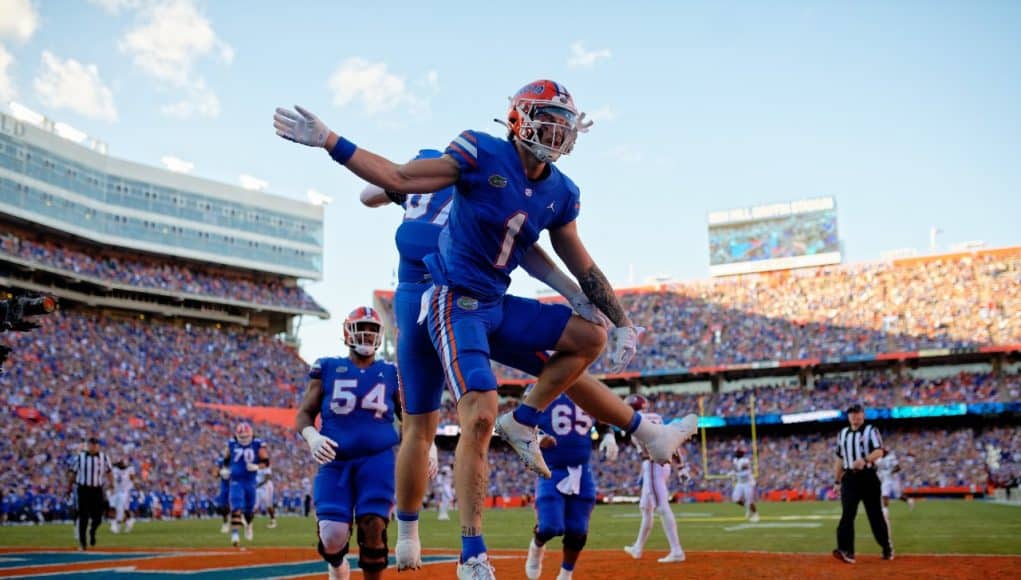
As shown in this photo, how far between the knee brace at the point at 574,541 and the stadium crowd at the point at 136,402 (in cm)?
2605

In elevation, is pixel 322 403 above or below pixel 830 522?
above

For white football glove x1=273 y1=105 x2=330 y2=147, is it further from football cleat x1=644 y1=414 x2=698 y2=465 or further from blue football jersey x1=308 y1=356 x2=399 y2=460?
blue football jersey x1=308 y1=356 x2=399 y2=460

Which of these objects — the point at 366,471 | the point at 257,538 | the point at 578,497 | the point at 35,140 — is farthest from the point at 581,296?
the point at 35,140

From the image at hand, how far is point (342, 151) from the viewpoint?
502 cm

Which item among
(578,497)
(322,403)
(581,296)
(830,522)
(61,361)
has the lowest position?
(830,522)

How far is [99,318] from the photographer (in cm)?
4938

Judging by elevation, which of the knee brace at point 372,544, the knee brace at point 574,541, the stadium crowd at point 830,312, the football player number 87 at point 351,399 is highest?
the stadium crowd at point 830,312

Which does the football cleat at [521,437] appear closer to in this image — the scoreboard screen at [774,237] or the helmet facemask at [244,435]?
the helmet facemask at [244,435]

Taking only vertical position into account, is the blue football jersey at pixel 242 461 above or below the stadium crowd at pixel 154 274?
below

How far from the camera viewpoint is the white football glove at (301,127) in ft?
16.3

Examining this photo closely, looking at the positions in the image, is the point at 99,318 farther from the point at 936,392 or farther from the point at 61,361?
the point at 936,392

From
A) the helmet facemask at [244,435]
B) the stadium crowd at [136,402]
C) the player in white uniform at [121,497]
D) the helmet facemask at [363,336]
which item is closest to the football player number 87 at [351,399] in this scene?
the helmet facemask at [363,336]

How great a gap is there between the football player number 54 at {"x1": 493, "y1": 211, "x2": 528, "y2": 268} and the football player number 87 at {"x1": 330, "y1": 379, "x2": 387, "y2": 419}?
3.14 metres

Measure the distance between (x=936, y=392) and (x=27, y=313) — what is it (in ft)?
159
